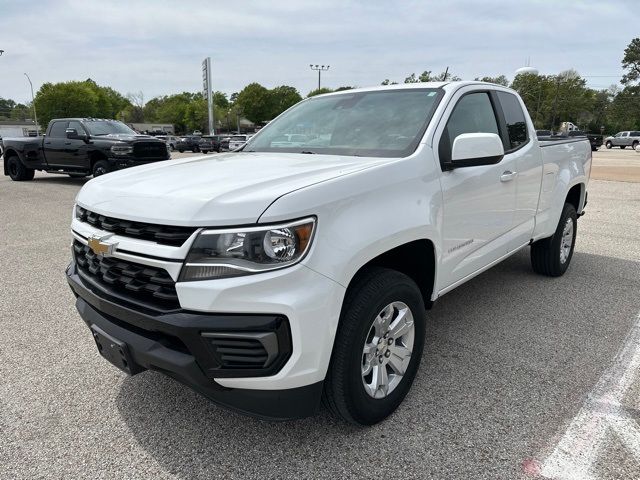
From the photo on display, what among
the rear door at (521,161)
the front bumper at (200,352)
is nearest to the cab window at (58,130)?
the rear door at (521,161)

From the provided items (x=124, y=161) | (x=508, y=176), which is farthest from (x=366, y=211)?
(x=124, y=161)

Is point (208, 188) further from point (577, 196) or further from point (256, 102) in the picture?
point (256, 102)

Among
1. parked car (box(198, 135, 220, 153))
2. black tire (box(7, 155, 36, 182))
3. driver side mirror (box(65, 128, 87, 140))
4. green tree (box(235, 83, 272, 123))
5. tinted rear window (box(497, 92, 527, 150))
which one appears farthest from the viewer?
green tree (box(235, 83, 272, 123))

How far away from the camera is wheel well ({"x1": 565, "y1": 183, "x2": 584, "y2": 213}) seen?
5189 millimetres

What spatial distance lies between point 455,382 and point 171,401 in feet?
5.53

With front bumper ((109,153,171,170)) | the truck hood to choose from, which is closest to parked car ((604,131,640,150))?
front bumper ((109,153,171,170))

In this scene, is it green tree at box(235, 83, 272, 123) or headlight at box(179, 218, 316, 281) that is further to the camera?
green tree at box(235, 83, 272, 123)

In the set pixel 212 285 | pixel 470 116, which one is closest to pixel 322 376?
pixel 212 285

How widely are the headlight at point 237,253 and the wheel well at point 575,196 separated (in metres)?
4.23

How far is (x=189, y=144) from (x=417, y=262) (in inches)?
1502

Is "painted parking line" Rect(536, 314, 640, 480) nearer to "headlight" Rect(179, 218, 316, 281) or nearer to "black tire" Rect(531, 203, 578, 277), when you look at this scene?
"headlight" Rect(179, 218, 316, 281)

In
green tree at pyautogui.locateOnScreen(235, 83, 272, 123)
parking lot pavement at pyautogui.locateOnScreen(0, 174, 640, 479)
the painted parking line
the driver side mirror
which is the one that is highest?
green tree at pyautogui.locateOnScreen(235, 83, 272, 123)

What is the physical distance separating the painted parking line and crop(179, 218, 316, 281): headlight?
5.01ft

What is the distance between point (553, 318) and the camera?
3.97 m
